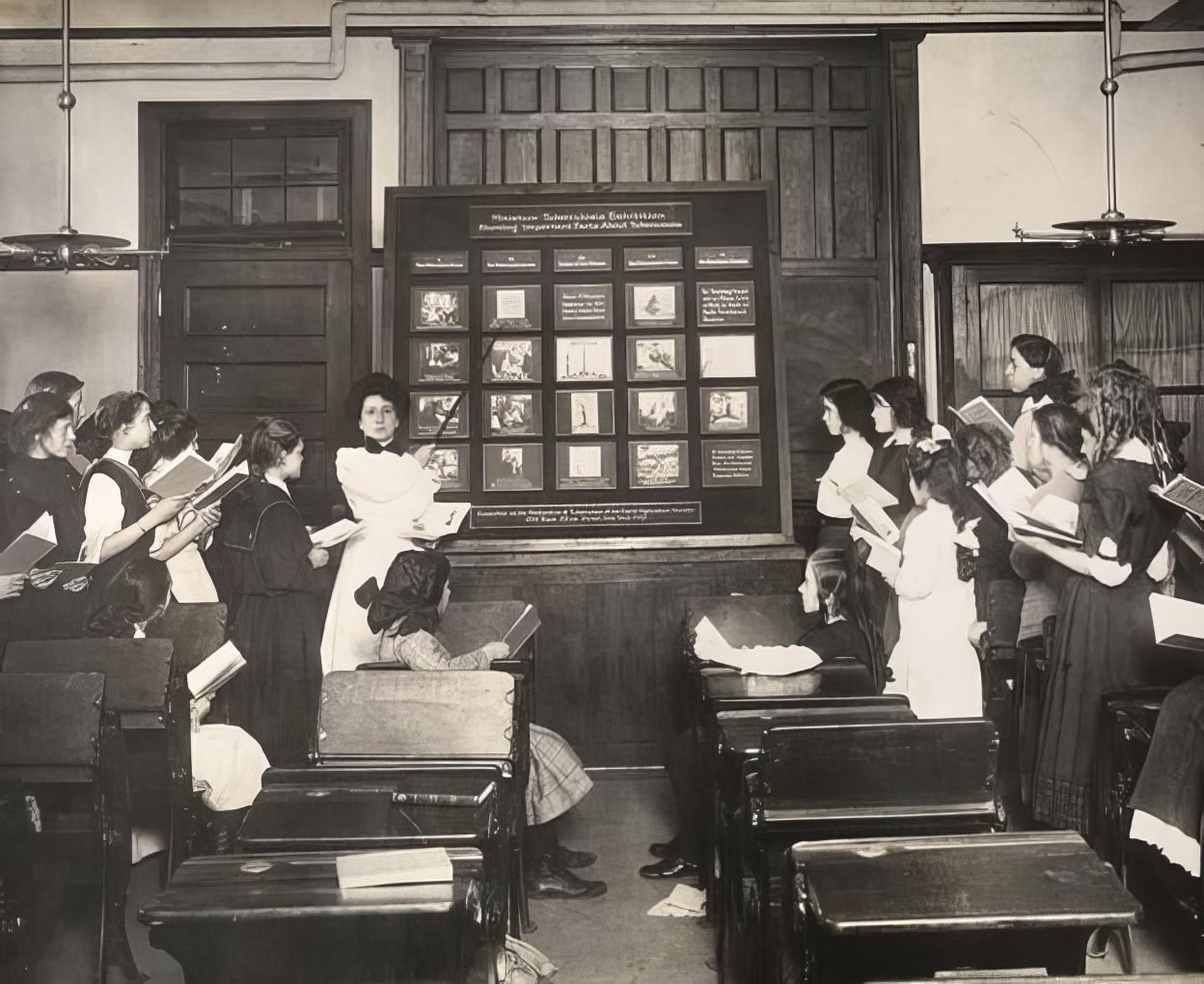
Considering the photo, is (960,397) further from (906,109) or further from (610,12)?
(610,12)

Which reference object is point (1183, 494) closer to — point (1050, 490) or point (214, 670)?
point (1050, 490)

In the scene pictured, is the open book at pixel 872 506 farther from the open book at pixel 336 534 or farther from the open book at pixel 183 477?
the open book at pixel 183 477

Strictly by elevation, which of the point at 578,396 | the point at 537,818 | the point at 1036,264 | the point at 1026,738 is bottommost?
the point at 537,818

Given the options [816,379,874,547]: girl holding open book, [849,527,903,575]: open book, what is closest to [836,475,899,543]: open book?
[849,527,903,575]: open book

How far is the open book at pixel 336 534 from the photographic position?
4.52 m

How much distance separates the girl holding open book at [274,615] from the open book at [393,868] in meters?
2.04

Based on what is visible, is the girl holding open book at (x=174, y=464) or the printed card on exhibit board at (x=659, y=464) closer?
the girl holding open book at (x=174, y=464)

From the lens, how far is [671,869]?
435cm

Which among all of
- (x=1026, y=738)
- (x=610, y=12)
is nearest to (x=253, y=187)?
(x=610, y=12)

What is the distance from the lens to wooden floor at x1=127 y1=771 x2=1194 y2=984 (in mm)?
3469

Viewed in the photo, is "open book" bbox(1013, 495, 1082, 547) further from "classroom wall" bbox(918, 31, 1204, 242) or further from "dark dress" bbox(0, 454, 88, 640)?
"dark dress" bbox(0, 454, 88, 640)

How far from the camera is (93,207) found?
5.21 meters

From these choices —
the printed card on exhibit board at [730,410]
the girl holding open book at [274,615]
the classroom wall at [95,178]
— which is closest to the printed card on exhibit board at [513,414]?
the printed card on exhibit board at [730,410]

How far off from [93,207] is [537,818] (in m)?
3.17
